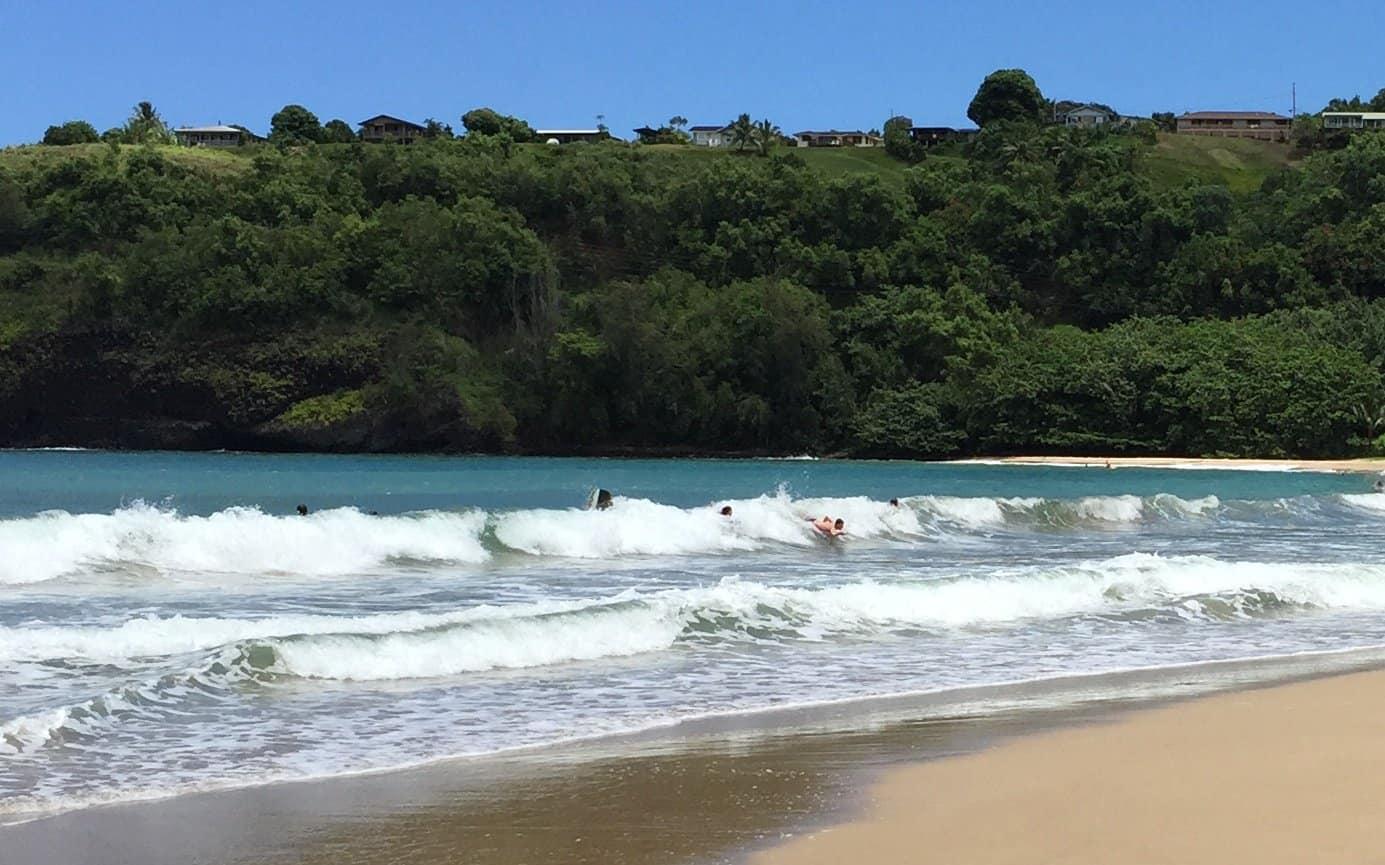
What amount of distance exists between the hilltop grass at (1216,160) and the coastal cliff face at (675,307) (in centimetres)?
1577

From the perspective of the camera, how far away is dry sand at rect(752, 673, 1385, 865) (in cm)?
712

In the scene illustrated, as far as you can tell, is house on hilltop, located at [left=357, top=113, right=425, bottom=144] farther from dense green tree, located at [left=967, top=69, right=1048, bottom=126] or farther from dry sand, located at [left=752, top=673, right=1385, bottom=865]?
dry sand, located at [left=752, top=673, right=1385, bottom=865]

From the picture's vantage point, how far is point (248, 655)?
12062mm

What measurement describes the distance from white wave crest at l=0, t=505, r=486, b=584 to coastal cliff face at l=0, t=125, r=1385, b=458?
46.1 m

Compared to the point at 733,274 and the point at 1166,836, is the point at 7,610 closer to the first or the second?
the point at 1166,836

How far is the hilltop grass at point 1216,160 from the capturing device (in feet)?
343

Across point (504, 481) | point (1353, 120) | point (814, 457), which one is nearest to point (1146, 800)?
point (504, 481)

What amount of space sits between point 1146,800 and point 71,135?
105618mm

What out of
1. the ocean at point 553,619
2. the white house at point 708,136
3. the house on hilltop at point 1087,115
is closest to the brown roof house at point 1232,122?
the house on hilltop at point 1087,115

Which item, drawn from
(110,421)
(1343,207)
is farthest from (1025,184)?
(110,421)

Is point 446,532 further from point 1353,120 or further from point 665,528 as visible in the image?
A: point 1353,120

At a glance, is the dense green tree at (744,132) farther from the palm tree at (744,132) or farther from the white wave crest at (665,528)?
the white wave crest at (665,528)

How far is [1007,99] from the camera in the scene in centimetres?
12162

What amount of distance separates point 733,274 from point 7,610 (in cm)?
6488
